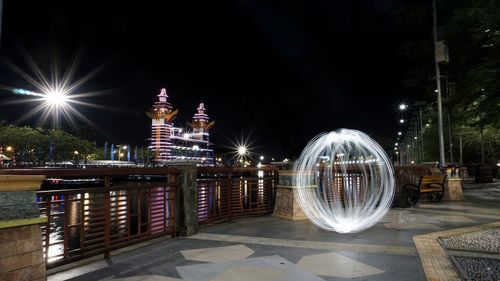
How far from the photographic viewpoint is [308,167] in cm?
1316

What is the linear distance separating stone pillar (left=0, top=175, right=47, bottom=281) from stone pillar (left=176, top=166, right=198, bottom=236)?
5.56 metres

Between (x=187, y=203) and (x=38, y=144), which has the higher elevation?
(x=38, y=144)

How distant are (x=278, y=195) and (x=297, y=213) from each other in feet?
3.28

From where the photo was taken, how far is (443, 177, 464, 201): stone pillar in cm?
1900

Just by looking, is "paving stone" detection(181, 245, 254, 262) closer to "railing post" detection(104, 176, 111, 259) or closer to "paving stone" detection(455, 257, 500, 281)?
"railing post" detection(104, 176, 111, 259)

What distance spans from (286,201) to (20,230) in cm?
941

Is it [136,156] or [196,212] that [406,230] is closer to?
[196,212]

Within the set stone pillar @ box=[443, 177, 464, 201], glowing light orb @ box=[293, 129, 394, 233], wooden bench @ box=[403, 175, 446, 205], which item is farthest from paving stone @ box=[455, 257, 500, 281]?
stone pillar @ box=[443, 177, 464, 201]

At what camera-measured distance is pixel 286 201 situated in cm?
1288

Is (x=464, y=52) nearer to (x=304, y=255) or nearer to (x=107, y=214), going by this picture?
(x=304, y=255)

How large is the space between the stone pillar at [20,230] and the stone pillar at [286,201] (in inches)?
351

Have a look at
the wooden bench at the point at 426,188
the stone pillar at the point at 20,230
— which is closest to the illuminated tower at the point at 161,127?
the wooden bench at the point at 426,188

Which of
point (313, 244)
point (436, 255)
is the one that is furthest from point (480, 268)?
point (313, 244)

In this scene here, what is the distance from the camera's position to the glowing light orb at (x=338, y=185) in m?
12.5
